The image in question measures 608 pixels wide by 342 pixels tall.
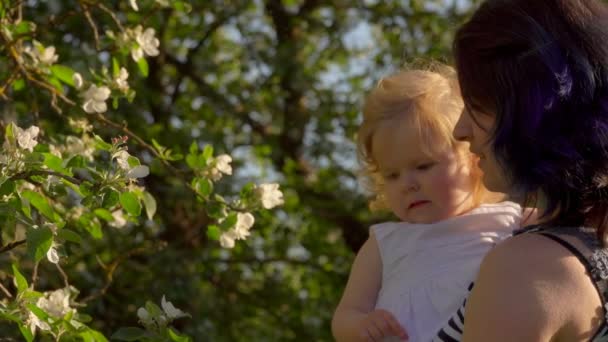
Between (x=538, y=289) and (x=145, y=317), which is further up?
(x=538, y=289)

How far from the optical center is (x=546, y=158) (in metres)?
1.63

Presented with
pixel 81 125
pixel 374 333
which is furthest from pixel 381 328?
pixel 81 125

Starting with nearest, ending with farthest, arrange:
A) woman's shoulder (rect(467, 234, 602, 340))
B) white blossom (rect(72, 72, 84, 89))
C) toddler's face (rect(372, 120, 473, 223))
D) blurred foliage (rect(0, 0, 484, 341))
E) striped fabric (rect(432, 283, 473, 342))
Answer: woman's shoulder (rect(467, 234, 602, 340)) < striped fabric (rect(432, 283, 473, 342)) < toddler's face (rect(372, 120, 473, 223)) < white blossom (rect(72, 72, 84, 89)) < blurred foliage (rect(0, 0, 484, 341))

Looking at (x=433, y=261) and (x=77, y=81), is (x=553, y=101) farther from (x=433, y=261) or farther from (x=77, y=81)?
(x=77, y=81)

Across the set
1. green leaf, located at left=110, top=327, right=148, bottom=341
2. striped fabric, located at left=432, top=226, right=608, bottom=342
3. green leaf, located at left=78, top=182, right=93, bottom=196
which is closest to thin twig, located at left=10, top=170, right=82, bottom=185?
green leaf, located at left=78, top=182, right=93, bottom=196

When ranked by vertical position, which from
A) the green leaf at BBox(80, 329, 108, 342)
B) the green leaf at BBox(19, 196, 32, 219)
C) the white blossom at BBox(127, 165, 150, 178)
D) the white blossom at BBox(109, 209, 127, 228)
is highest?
the white blossom at BBox(127, 165, 150, 178)

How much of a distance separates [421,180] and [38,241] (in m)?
0.77

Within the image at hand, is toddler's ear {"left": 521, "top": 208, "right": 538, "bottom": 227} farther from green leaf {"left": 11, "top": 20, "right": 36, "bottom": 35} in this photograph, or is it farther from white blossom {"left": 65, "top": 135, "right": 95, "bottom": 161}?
green leaf {"left": 11, "top": 20, "right": 36, "bottom": 35}

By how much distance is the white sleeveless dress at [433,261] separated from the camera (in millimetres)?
2158

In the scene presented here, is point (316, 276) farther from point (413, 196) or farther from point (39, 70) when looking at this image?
point (413, 196)

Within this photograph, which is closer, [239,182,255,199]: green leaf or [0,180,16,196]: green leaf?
[0,180,16,196]: green leaf

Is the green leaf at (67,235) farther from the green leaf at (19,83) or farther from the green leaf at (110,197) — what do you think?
the green leaf at (19,83)

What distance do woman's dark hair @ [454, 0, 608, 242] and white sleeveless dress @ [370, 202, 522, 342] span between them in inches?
20.5

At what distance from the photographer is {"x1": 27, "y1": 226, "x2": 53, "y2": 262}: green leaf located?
2029mm
